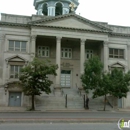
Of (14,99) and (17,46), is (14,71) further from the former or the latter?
(14,99)

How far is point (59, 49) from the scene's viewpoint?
1324 inches

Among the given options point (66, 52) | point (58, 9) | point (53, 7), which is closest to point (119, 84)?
point (66, 52)

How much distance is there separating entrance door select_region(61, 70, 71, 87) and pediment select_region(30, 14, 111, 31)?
7.61 meters

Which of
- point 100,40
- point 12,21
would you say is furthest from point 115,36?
point 12,21

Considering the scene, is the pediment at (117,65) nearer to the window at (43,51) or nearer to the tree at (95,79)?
the tree at (95,79)

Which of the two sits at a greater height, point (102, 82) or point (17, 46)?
point (17, 46)

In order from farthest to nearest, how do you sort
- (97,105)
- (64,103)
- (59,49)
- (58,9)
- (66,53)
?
(58,9)
(66,53)
(59,49)
(97,105)
(64,103)

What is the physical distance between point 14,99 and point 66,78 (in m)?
9.46

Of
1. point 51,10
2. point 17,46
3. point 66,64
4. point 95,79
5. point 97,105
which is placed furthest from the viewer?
point 51,10

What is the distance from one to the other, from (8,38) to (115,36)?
16776mm

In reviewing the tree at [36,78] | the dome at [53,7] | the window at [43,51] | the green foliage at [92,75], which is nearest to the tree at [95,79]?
the green foliage at [92,75]

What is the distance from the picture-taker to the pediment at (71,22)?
33562 millimetres

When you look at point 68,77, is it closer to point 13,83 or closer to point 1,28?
point 13,83

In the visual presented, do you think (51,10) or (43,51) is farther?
(51,10)
